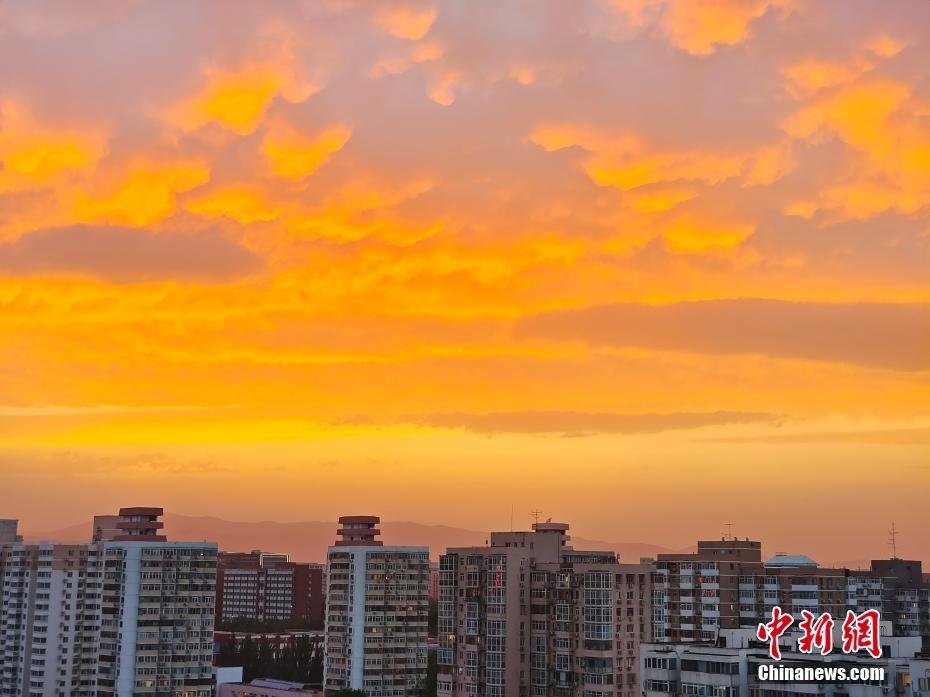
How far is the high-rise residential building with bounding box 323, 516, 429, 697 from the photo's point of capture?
454 ft

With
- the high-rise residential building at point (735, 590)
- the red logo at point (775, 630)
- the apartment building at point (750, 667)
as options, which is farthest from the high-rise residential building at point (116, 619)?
the red logo at point (775, 630)

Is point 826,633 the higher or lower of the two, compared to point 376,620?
higher

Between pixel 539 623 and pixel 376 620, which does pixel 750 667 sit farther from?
pixel 376 620

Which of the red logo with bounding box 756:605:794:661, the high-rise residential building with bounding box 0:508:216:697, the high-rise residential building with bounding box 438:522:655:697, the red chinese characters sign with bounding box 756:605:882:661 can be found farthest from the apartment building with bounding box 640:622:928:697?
the high-rise residential building with bounding box 0:508:216:697

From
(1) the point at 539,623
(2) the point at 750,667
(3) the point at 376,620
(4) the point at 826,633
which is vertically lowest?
(3) the point at 376,620

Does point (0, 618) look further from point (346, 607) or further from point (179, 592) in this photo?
point (346, 607)

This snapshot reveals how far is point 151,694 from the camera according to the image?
133m

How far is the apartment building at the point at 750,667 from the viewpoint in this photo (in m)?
64.6

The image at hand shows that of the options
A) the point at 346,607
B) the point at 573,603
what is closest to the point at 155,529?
the point at 346,607

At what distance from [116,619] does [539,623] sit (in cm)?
5520

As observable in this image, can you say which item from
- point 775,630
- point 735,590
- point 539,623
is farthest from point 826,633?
point 735,590

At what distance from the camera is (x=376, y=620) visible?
140250 millimetres

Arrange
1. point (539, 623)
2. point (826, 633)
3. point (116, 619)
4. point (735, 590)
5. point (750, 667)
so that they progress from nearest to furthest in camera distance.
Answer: point (826, 633) → point (750, 667) → point (539, 623) → point (735, 590) → point (116, 619)

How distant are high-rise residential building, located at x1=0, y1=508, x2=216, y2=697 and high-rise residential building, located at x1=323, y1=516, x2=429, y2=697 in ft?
49.7
